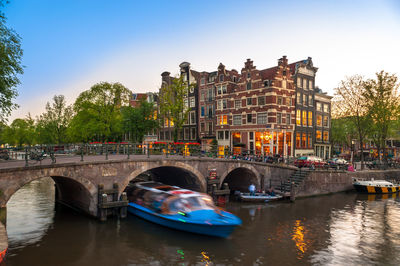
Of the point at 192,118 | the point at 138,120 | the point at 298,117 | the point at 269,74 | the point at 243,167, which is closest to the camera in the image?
the point at 243,167

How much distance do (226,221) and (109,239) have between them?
6.71 metres

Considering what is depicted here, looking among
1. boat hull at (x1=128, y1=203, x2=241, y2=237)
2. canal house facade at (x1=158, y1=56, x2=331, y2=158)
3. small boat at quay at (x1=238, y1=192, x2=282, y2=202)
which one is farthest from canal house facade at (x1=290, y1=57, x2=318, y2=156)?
boat hull at (x1=128, y1=203, x2=241, y2=237)

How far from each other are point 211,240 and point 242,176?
48.9 ft

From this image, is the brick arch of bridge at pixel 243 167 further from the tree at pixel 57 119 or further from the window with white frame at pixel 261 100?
the tree at pixel 57 119

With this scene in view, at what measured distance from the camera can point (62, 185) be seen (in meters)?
22.7

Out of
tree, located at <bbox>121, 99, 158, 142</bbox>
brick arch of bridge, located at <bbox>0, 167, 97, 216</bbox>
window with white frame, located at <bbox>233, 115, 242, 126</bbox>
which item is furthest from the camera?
window with white frame, located at <bbox>233, 115, 242, 126</bbox>

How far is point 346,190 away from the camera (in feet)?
104

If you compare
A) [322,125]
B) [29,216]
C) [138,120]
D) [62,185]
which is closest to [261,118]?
[322,125]

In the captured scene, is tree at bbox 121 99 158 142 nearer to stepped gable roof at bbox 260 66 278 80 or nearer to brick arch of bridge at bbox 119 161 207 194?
stepped gable roof at bbox 260 66 278 80

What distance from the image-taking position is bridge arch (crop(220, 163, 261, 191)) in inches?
1038

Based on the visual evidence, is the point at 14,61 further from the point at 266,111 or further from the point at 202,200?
the point at 266,111

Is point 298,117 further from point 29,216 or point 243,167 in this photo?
point 29,216

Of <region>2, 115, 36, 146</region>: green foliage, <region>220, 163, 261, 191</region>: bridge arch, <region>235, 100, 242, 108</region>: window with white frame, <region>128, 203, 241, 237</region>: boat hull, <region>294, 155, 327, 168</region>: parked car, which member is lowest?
<region>128, 203, 241, 237</region>: boat hull

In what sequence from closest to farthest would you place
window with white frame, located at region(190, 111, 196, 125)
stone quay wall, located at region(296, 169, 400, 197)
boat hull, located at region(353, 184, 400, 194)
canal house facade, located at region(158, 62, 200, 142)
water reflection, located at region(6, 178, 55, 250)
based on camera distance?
water reflection, located at region(6, 178, 55, 250) < stone quay wall, located at region(296, 169, 400, 197) < boat hull, located at region(353, 184, 400, 194) < canal house facade, located at region(158, 62, 200, 142) < window with white frame, located at region(190, 111, 196, 125)
